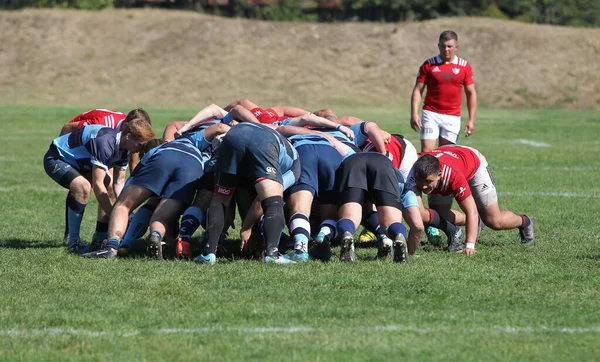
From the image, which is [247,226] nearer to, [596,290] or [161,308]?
[161,308]

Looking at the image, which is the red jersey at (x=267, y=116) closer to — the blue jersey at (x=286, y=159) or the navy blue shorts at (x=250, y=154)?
the blue jersey at (x=286, y=159)

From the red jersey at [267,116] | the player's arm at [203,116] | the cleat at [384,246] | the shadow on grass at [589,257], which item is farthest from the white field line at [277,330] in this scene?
the red jersey at [267,116]

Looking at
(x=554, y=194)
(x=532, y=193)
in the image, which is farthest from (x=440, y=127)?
(x=554, y=194)

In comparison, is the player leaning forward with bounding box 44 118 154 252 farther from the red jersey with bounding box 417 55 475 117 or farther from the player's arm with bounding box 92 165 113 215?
the red jersey with bounding box 417 55 475 117

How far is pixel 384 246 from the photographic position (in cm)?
785

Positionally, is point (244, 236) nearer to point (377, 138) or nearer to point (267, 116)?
point (377, 138)

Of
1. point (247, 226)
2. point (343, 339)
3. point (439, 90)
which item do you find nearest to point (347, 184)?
point (247, 226)

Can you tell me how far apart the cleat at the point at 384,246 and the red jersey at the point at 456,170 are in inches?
31.5

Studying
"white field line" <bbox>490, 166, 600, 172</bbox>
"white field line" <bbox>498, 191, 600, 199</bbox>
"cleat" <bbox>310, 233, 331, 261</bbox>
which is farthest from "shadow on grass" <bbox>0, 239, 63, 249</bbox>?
A: "white field line" <bbox>490, 166, 600, 172</bbox>

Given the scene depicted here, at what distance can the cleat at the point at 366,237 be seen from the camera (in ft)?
30.5

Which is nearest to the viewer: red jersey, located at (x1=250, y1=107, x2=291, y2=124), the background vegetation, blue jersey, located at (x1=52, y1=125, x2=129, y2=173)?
blue jersey, located at (x1=52, y1=125, x2=129, y2=173)

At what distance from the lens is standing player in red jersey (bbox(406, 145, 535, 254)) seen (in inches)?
316

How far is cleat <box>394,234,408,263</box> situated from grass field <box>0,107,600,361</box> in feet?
0.30

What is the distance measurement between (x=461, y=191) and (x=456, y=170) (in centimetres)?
21
